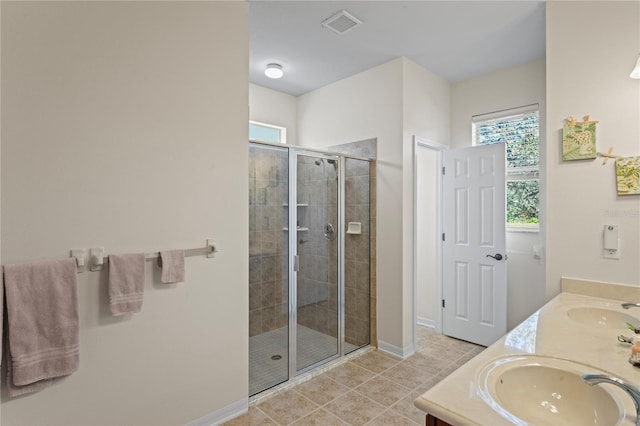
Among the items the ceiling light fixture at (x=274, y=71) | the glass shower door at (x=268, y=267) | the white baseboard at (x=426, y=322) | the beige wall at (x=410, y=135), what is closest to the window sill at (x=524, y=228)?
the beige wall at (x=410, y=135)

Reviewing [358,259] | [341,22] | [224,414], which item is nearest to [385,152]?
[358,259]

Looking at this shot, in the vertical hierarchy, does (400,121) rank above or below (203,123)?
above

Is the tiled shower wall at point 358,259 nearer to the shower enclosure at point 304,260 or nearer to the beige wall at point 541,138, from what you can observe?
the shower enclosure at point 304,260

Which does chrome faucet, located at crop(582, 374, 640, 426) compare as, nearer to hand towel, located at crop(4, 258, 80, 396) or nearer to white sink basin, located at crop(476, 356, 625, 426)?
white sink basin, located at crop(476, 356, 625, 426)

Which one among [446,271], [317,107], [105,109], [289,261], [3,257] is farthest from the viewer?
[317,107]

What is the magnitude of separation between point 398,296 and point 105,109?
2718 mm

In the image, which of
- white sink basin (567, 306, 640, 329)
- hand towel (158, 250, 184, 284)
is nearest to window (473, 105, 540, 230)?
white sink basin (567, 306, 640, 329)

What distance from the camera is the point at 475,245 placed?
339 centimetres

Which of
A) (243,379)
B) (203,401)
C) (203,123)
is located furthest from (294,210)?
(203,401)

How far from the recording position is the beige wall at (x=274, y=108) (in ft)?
12.6

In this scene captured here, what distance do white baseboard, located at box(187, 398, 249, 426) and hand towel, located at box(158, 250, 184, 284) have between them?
2.99ft

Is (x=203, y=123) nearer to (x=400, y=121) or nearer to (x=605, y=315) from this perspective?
(x=400, y=121)

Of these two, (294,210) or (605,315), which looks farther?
(294,210)

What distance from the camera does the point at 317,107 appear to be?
12.9ft
